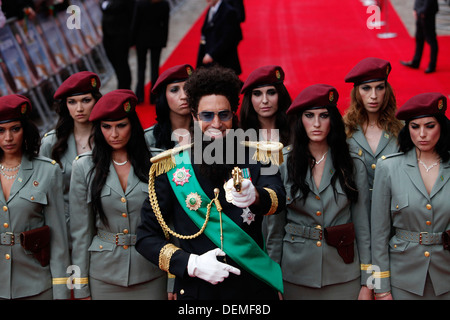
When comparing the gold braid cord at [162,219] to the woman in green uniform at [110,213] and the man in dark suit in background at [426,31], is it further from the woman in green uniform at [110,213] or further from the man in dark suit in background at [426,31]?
the man in dark suit in background at [426,31]

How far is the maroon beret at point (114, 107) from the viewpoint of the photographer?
12.1 ft

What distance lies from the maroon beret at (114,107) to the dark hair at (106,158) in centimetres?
6

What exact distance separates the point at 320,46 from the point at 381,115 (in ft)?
19.1

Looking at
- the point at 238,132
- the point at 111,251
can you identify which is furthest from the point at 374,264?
the point at 111,251

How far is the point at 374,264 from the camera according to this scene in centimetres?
364

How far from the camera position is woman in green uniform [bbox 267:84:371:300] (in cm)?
368

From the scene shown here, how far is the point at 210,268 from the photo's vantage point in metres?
2.70

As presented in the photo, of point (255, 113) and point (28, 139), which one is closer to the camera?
point (28, 139)

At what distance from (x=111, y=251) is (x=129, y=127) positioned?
0.75 meters
